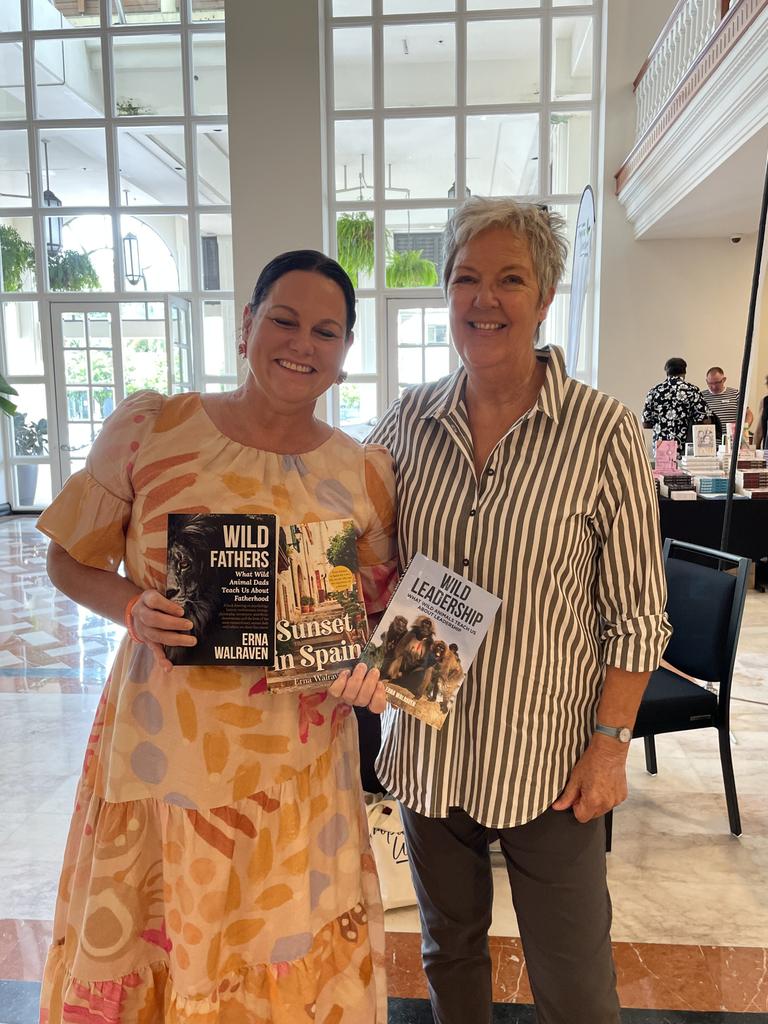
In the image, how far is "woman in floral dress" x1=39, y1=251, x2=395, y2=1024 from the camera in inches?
46.2

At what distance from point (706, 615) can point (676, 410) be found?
4.63m

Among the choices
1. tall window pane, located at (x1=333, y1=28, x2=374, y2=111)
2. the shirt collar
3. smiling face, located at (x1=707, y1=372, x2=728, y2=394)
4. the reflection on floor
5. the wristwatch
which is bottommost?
the reflection on floor

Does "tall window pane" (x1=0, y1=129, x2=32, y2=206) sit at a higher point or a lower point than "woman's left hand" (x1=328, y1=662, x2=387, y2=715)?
higher

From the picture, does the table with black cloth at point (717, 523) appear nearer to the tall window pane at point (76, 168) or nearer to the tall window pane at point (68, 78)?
the tall window pane at point (76, 168)

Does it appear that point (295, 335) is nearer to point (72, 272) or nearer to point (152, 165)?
point (72, 272)

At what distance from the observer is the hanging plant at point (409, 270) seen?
9742 millimetres

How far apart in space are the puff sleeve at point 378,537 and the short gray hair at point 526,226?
1.32 ft

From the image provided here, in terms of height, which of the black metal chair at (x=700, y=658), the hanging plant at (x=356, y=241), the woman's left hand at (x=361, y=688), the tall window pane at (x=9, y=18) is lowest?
the black metal chair at (x=700, y=658)

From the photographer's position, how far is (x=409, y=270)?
9.75 meters

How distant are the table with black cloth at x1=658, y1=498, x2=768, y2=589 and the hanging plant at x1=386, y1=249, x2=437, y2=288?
242 inches

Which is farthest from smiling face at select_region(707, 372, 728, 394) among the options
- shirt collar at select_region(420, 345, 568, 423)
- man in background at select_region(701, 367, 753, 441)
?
shirt collar at select_region(420, 345, 568, 423)

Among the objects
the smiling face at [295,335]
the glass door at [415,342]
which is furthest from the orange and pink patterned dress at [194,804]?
the glass door at [415,342]

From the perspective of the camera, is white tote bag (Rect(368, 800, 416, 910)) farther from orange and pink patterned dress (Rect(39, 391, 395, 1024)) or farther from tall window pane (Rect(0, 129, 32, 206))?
tall window pane (Rect(0, 129, 32, 206))

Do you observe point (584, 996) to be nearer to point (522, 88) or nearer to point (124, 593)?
point (124, 593)
